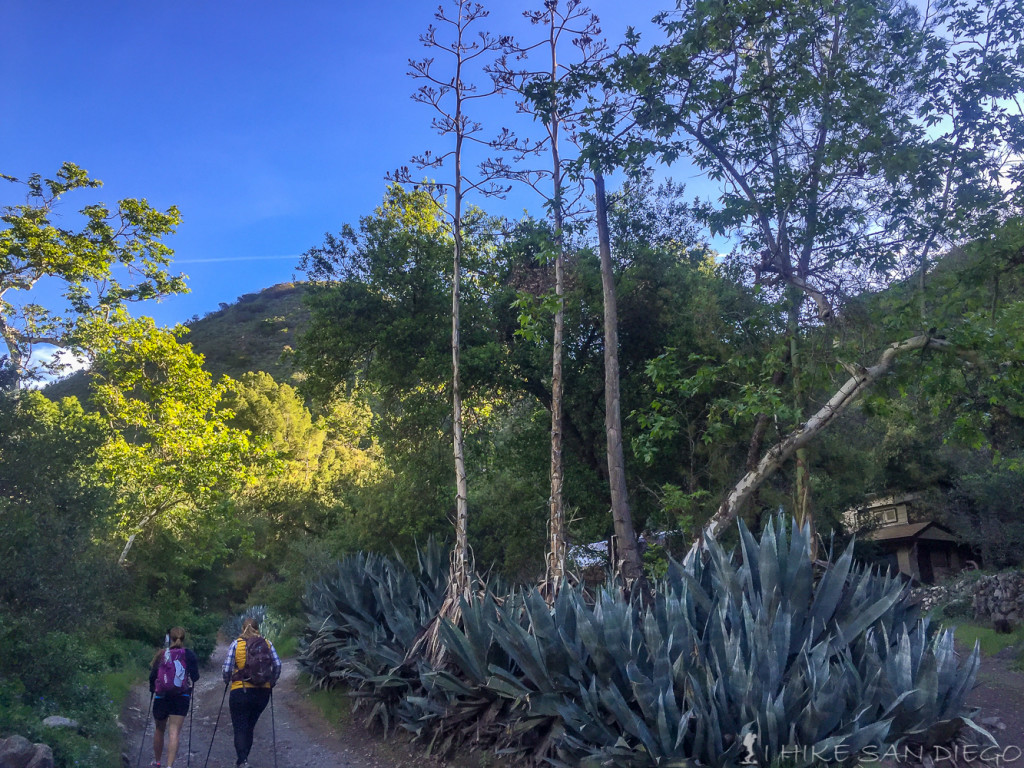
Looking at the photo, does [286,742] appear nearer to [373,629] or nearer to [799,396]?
[373,629]

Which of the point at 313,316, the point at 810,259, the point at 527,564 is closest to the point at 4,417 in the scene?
the point at 313,316

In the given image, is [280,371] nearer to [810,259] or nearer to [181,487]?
[181,487]

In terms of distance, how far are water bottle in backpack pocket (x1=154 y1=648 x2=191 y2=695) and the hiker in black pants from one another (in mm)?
475

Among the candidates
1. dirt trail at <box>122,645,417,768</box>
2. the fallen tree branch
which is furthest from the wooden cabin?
dirt trail at <box>122,645,417,768</box>

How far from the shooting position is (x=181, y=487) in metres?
20.8

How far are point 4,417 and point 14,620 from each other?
8.16 feet

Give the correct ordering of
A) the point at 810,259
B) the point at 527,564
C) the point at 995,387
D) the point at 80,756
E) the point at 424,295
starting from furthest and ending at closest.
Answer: the point at 527,564 → the point at 424,295 → the point at 810,259 → the point at 995,387 → the point at 80,756

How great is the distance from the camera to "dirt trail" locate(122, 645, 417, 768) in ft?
28.9

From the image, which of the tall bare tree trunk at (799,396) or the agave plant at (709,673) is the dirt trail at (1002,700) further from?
the tall bare tree trunk at (799,396)

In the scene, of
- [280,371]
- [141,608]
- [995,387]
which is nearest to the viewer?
[995,387]

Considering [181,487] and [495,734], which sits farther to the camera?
[181,487]

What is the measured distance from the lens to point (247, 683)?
25.8 feet

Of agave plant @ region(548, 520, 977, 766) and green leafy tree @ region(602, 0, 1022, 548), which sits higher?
green leafy tree @ region(602, 0, 1022, 548)

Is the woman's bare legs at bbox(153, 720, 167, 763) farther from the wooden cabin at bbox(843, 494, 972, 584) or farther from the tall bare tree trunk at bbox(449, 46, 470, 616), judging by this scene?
the wooden cabin at bbox(843, 494, 972, 584)
